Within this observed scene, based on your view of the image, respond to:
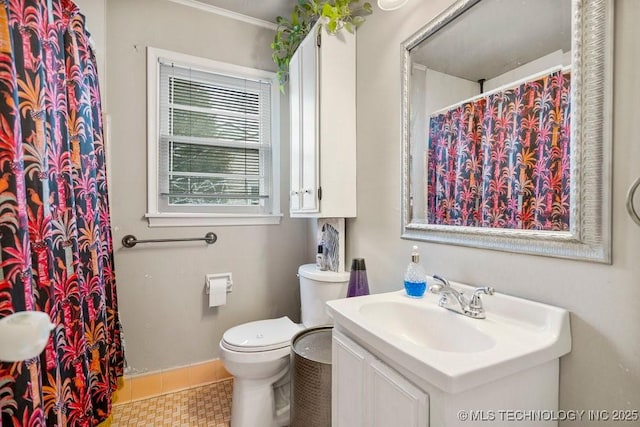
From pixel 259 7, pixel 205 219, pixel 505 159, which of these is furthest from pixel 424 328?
pixel 259 7

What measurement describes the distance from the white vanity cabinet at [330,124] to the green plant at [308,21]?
6 centimetres

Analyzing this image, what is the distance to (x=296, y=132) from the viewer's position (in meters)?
1.88

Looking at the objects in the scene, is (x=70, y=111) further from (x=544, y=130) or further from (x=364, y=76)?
(x=544, y=130)

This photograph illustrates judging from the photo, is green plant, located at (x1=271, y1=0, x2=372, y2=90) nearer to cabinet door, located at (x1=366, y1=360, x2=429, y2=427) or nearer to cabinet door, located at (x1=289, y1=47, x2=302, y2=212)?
cabinet door, located at (x1=289, y1=47, x2=302, y2=212)

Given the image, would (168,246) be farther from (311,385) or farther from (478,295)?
(478,295)

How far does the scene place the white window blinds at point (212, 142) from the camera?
1.95m

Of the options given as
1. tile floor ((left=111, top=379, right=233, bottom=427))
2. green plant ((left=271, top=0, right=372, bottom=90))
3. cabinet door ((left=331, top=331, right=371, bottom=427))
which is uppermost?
green plant ((left=271, top=0, right=372, bottom=90))

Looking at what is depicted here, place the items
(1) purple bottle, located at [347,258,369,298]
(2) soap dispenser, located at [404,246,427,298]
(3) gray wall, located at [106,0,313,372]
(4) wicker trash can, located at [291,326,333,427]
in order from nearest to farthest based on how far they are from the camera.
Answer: (2) soap dispenser, located at [404,246,427,298] → (4) wicker trash can, located at [291,326,333,427] → (1) purple bottle, located at [347,258,369,298] → (3) gray wall, located at [106,0,313,372]

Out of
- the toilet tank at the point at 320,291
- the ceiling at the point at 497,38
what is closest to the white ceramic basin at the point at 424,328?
the toilet tank at the point at 320,291

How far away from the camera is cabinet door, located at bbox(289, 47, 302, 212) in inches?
72.2

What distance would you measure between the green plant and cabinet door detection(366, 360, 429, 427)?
1612mm

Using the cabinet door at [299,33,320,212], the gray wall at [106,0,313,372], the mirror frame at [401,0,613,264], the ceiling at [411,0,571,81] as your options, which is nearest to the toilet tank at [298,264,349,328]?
the cabinet door at [299,33,320,212]

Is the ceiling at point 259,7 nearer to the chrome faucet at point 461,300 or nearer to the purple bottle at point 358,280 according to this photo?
the purple bottle at point 358,280

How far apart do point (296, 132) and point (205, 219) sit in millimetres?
834
